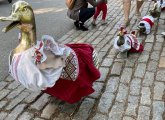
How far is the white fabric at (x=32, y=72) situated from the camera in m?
2.98

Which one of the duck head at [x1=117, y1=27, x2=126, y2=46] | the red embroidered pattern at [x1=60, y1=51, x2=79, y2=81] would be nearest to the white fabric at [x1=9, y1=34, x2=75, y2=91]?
the red embroidered pattern at [x1=60, y1=51, x2=79, y2=81]

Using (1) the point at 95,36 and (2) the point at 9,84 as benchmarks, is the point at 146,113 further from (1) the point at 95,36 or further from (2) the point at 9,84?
(1) the point at 95,36

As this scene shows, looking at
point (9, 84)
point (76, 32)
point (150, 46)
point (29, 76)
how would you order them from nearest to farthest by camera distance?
1. point (29, 76)
2. point (9, 84)
3. point (150, 46)
4. point (76, 32)

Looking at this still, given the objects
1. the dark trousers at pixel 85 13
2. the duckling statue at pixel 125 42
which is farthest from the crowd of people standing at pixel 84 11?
the duckling statue at pixel 125 42

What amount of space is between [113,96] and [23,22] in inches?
57.0

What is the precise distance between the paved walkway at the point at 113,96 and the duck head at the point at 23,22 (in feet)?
2.93

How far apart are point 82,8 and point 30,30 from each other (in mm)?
3579

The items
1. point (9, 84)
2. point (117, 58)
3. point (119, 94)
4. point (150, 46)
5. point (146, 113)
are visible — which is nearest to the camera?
point (146, 113)

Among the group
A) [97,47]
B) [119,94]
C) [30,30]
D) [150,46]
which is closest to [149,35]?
[150,46]

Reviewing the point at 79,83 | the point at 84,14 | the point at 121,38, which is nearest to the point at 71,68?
the point at 79,83

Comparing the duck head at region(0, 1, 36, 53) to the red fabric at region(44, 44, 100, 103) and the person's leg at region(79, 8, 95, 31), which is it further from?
the person's leg at region(79, 8, 95, 31)

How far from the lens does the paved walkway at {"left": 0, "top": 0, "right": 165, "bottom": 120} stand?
11.6 ft

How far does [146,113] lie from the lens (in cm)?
346

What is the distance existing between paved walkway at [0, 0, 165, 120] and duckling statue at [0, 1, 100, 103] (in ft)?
1.12
